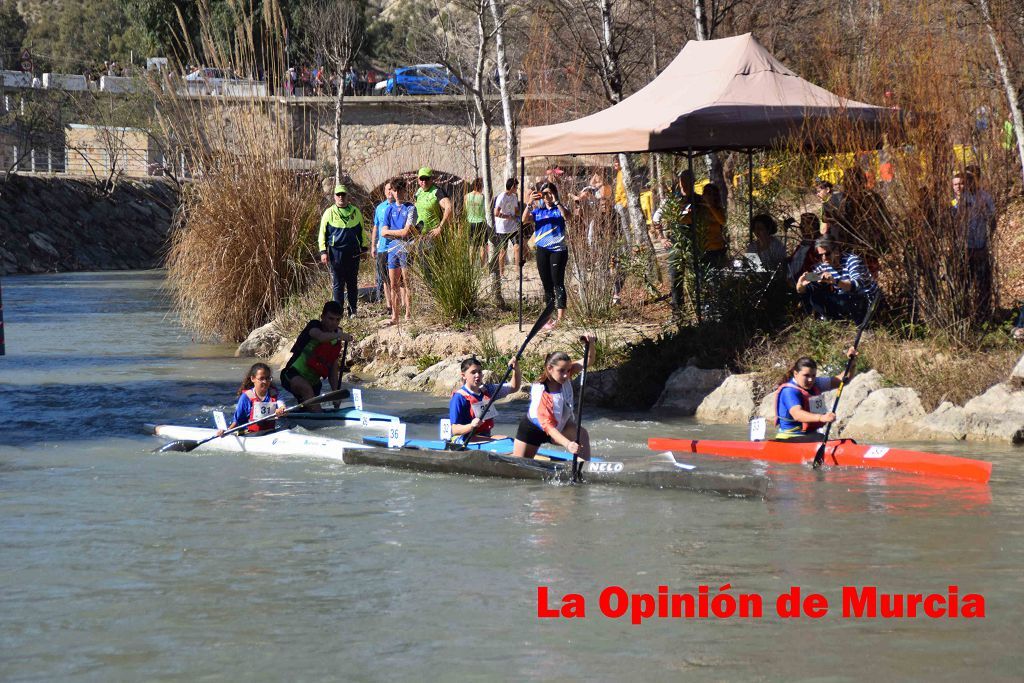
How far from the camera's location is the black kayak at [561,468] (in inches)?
366

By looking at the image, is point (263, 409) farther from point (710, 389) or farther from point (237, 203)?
point (237, 203)

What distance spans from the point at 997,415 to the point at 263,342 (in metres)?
9.45

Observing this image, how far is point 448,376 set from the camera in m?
14.7

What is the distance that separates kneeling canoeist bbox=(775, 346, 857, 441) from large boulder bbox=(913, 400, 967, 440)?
1.09 metres

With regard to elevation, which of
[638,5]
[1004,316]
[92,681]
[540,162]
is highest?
[638,5]

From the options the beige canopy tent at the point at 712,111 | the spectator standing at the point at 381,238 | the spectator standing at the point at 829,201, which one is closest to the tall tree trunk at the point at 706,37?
the beige canopy tent at the point at 712,111

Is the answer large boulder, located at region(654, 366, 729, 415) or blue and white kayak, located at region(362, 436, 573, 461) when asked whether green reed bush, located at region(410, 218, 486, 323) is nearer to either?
large boulder, located at region(654, 366, 729, 415)

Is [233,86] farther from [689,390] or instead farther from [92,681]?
[92,681]

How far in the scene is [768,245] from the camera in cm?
1387

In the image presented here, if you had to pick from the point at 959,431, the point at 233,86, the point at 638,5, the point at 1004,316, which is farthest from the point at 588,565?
the point at 638,5

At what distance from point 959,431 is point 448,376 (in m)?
5.66

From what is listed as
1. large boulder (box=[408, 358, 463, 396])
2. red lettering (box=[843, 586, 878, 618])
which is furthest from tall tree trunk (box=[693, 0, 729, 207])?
red lettering (box=[843, 586, 878, 618])

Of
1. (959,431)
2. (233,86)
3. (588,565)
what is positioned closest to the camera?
(588,565)

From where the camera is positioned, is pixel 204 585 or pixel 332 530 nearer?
pixel 204 585
